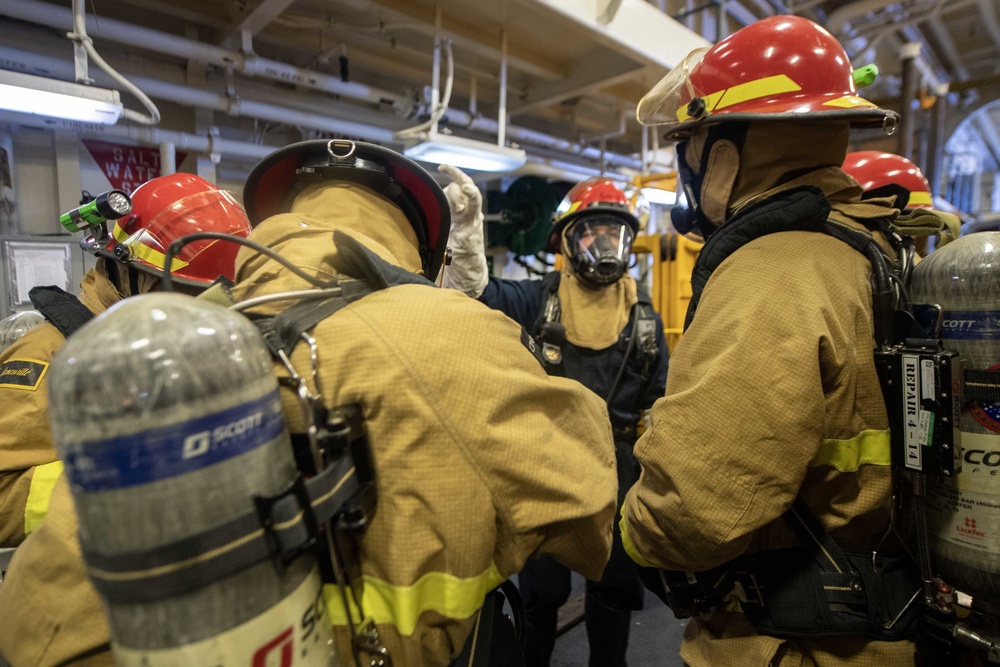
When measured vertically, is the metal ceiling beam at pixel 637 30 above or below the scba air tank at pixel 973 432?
above

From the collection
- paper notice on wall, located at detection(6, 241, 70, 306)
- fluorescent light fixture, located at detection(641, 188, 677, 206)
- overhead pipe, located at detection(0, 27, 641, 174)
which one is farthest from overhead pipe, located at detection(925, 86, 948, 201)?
paper notice on wall, located at detection(6, 241, 70, 306)

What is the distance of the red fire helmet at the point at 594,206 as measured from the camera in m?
2.90

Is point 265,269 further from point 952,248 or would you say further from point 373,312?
point 952,248

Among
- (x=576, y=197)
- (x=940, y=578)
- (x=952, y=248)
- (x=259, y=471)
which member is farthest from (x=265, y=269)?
(x=576, y=197)

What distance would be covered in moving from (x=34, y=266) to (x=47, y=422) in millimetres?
2454

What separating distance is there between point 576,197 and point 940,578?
2.51m

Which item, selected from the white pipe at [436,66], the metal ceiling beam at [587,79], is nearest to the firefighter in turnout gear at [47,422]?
the white pipe at [436,66]

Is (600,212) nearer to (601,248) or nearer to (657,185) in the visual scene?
(601,248)

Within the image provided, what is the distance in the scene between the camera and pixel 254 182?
126 cm

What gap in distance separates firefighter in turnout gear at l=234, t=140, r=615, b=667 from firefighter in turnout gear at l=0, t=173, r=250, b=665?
314 millimetres

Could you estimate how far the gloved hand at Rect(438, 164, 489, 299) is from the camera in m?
2.27

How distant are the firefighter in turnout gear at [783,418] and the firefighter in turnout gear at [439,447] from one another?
1.05ft

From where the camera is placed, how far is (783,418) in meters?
1.04

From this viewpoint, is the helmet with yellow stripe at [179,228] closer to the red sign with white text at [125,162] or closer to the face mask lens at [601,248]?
the face mask lens at [601,248]
